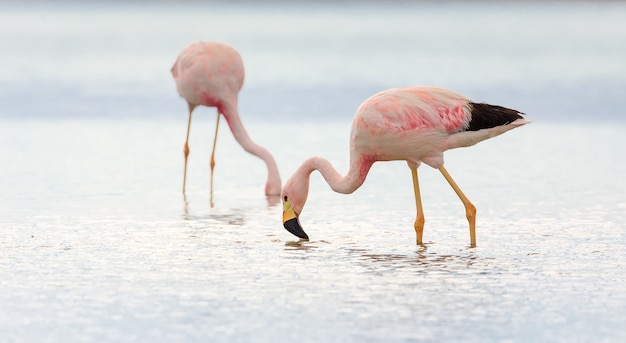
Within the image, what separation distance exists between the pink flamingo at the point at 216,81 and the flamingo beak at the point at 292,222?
309 centimetres

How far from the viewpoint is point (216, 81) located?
38.0 ft

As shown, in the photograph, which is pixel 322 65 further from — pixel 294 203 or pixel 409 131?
pixel 409 131

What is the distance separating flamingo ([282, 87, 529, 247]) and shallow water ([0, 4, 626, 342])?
39cm

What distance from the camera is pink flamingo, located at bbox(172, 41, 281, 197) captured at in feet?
38.0

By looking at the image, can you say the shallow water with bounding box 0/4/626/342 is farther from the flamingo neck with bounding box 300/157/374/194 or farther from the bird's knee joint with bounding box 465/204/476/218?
the flamingo neck with bounding box 300/157/374/194

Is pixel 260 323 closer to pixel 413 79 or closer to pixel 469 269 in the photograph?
pixel 469 269

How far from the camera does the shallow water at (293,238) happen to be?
246 inches

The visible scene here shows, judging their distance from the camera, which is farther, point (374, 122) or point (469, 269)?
point (374, 122)

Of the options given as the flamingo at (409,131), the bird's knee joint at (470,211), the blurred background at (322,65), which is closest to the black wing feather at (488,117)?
the flamingo at (409,131)

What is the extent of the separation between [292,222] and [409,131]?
98 centimetres

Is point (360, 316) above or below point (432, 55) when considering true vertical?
below

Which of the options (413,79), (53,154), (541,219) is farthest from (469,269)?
(413,79)

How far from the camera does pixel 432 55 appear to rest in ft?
109

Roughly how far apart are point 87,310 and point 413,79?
1887cm
